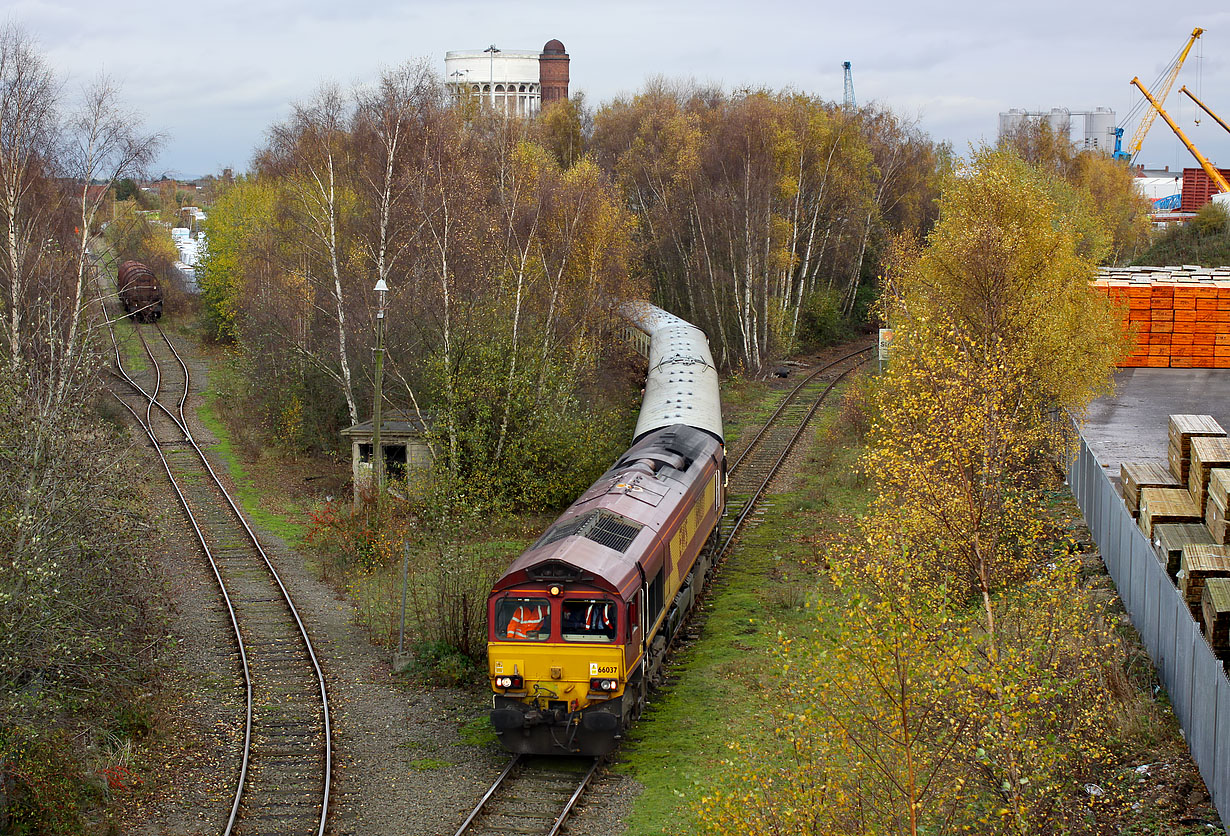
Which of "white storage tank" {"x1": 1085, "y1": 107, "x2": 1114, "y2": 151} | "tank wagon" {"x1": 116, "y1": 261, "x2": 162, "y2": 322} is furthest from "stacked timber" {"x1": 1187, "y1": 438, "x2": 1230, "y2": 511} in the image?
"white storage tank" {"x1": 1085, "y1": 107, "x2": 1114, "y2": 151}

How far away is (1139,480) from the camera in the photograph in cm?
1836

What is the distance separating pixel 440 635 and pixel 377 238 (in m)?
16.2

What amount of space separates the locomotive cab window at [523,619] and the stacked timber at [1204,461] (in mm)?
10298

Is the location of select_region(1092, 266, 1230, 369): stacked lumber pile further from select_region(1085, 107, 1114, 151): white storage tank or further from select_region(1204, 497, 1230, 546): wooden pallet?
select_region(1085, 107, 1114, 151): white storage tank

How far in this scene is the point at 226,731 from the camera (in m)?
15.3

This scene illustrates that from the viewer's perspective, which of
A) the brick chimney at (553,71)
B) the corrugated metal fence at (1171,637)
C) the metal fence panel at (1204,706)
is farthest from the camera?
the brick chimney at (553,71)

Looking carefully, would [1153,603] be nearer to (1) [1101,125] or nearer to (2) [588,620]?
(2) [588,620]

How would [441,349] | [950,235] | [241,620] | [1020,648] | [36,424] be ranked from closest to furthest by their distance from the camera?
[1020,648] < [36,424] < [241,620] < [950,235] < [441,349]

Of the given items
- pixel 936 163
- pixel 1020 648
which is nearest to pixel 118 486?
pixel 1020 648

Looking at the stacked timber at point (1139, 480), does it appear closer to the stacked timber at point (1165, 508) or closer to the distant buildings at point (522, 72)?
the stacked timber at point (1165, 508)

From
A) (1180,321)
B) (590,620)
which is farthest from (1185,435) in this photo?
(1180,321)

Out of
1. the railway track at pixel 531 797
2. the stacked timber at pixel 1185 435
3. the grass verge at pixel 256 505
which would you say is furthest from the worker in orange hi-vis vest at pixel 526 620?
the grass verge at pixel 256 505

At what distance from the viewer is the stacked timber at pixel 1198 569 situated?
14078mm

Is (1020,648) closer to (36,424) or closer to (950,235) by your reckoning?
(36,424)
